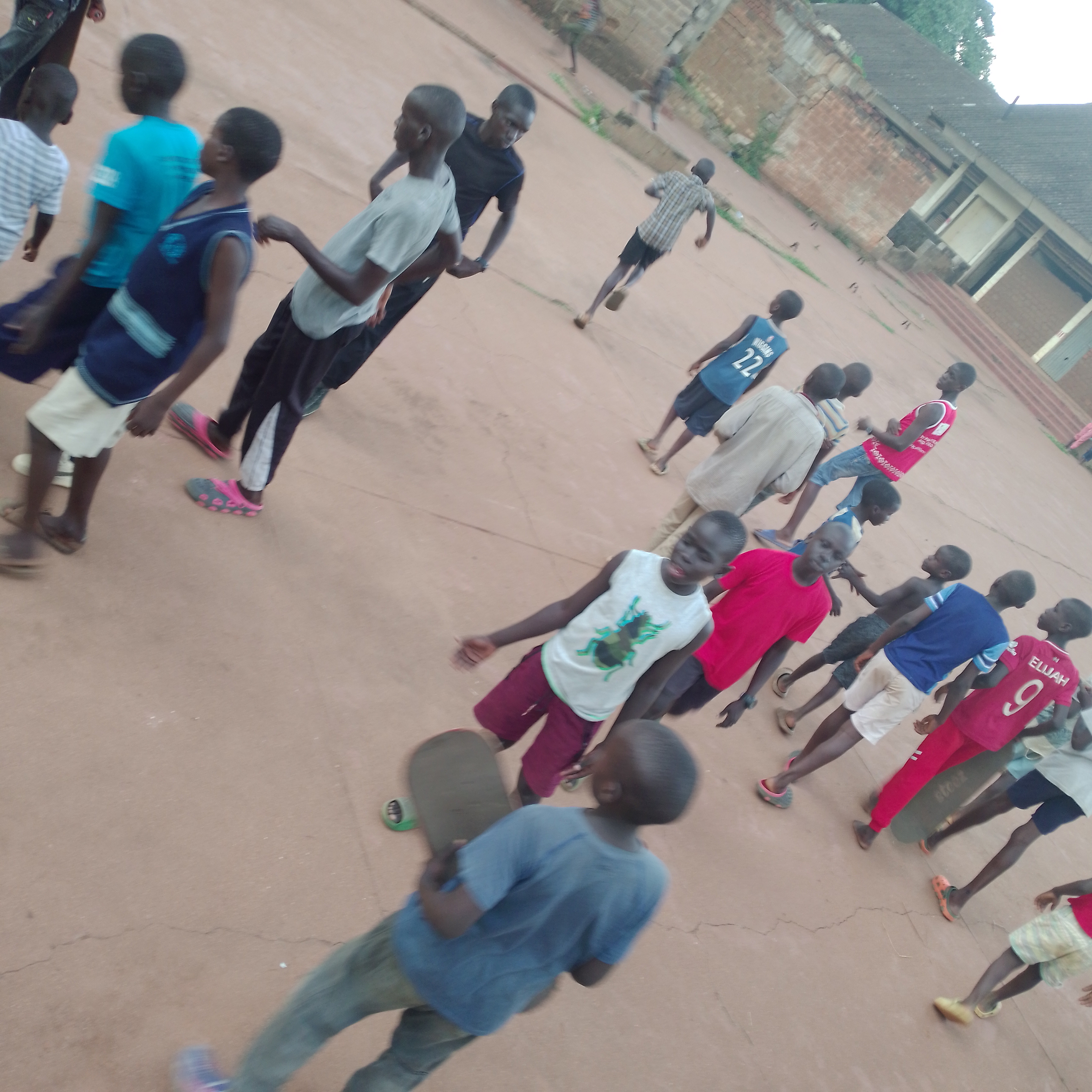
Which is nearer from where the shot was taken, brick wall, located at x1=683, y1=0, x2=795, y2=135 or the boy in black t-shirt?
the boy in black t-shirt

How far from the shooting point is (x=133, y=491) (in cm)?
343

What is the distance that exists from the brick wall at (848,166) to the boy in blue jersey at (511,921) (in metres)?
21.7

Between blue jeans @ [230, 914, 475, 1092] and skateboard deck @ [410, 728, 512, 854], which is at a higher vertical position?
skateboard deck @ [410, 728, 512, 854]

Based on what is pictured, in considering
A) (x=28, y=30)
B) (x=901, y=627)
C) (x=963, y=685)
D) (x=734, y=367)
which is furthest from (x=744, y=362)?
(x=28, y=30)

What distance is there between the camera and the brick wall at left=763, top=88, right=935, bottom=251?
800 inches

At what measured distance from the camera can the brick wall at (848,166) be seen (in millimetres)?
20312

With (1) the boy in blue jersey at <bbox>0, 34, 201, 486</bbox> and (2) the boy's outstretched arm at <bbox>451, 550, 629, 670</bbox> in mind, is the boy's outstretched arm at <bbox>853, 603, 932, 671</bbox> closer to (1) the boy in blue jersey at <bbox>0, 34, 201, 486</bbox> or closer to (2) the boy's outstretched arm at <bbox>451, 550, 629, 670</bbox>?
(2) the boy's outstretched arm at <bbox>451, 550, 629, 670</bbox>

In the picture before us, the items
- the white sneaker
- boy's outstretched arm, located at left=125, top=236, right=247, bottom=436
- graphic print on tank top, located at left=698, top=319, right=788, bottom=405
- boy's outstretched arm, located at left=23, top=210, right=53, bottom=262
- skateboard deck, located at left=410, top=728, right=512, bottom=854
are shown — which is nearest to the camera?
skateboard deck, located at left=410, top=728, right=512, bottom=854

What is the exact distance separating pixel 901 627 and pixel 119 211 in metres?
3.67

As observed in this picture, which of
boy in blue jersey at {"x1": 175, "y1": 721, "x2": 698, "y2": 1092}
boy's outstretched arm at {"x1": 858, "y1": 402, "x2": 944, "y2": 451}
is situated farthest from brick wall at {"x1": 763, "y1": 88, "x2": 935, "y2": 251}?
boy in blue jersey at {"x1": 175, "y1": 721, "x2": 698, "y2": 1092}

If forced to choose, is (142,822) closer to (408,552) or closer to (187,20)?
(408,552)

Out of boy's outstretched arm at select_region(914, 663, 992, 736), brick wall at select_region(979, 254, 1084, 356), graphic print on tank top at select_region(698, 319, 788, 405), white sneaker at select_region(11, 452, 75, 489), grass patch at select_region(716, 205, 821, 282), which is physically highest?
brick wall at select_region(979, 254, 1084, 356)

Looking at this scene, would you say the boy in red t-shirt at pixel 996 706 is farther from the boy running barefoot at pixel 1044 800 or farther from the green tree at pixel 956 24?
the green tree at pixel 956 24

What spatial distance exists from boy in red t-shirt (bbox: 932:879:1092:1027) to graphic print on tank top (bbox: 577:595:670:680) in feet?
7.50
